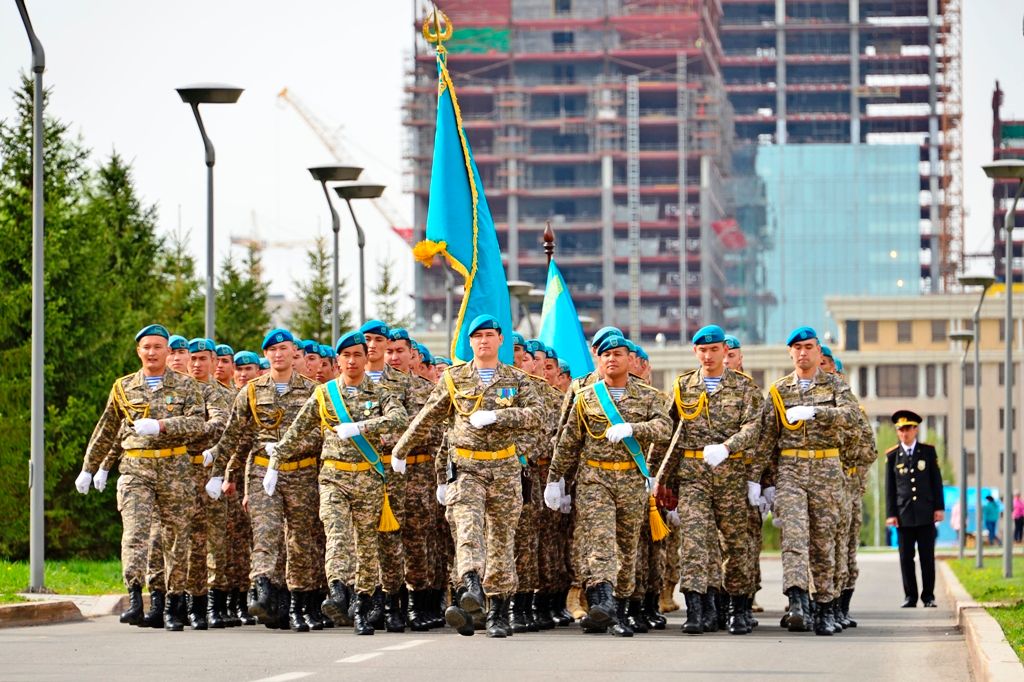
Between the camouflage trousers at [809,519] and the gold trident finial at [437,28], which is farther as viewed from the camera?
the gold trident finial at [437,28]

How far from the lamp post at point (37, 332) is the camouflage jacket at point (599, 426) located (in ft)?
20.0

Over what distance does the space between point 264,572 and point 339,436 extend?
1.23m

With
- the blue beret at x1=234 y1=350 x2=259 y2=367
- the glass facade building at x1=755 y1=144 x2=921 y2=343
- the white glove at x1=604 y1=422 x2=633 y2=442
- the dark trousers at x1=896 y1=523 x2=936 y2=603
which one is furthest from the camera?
the glass facade building at x1=755 y1=144 x2=921 y2=343

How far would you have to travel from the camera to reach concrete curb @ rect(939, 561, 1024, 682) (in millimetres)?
11727

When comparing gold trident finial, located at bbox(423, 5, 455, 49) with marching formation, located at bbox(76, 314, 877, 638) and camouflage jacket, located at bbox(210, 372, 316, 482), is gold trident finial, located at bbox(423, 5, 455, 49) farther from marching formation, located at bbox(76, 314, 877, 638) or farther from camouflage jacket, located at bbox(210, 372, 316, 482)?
camouflage jacket, located at bbox(210, 372, 316, 482)

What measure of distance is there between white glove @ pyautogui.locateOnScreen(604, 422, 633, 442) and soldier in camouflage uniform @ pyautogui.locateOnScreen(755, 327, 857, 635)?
1326mm

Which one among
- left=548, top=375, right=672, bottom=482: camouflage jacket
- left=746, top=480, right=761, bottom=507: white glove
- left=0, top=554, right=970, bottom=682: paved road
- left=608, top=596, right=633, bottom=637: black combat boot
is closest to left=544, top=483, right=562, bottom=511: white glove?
left=548, top=375, right=672, bottom=482: camouflage jacket

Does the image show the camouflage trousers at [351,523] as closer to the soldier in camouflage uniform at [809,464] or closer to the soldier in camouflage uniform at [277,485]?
the soldier in camouflage uniform at [277,485]

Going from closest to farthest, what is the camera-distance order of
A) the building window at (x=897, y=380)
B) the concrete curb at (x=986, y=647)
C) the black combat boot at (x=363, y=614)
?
the concrete curb at (x=986, y=647)
the black combat boot at (x=363, y=614)
the building window at (x=897, y=380)

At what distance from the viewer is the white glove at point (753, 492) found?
1600 centimetres

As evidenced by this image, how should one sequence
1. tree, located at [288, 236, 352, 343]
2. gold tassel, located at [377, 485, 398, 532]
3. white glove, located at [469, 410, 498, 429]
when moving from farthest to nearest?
tree, located at [288, 236, 352, 343] → gold tassel, located at [377, 485, 398, 532] → white glove, located at [469, 410, 498, 429]

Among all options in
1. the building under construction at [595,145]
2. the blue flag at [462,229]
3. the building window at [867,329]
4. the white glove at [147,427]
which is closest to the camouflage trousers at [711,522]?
the blue flag at [462,229]

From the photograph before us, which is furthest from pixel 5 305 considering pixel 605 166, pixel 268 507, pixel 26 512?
pixel 605 166

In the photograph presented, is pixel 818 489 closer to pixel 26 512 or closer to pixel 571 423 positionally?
pixel 571 423
